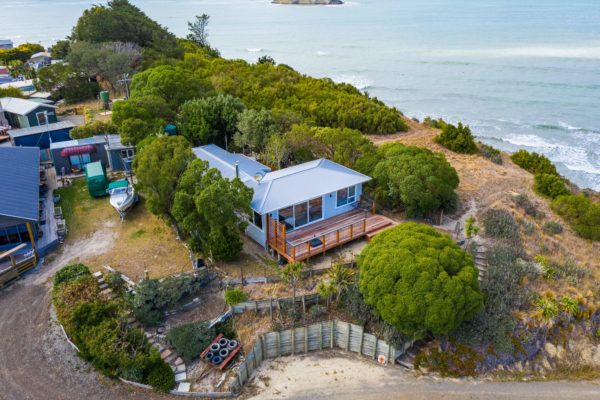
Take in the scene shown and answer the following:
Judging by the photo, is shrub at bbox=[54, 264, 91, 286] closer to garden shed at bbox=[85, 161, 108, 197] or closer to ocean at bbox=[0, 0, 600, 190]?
garden shed at bbox=[85, 161, 108, 197]

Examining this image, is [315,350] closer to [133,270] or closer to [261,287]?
[261,287]

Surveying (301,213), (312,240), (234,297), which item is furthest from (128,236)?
(312,240)

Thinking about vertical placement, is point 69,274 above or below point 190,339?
above

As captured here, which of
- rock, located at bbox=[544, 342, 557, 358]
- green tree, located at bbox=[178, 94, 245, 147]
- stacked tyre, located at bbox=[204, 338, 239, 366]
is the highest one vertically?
green tree, located at bbox=[178, 94, 245, 147]

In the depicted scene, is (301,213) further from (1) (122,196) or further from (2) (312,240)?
(1) (122,196)

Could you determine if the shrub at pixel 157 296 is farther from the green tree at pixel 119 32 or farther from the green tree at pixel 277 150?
the green tree at pixel 119 32

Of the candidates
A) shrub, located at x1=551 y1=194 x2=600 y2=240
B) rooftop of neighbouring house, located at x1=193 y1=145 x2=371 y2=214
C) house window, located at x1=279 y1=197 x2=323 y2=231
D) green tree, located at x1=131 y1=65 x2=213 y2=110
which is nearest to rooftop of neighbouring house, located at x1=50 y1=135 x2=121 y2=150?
green tree, located at x1=131 y1=65 x2=213 y2=110
